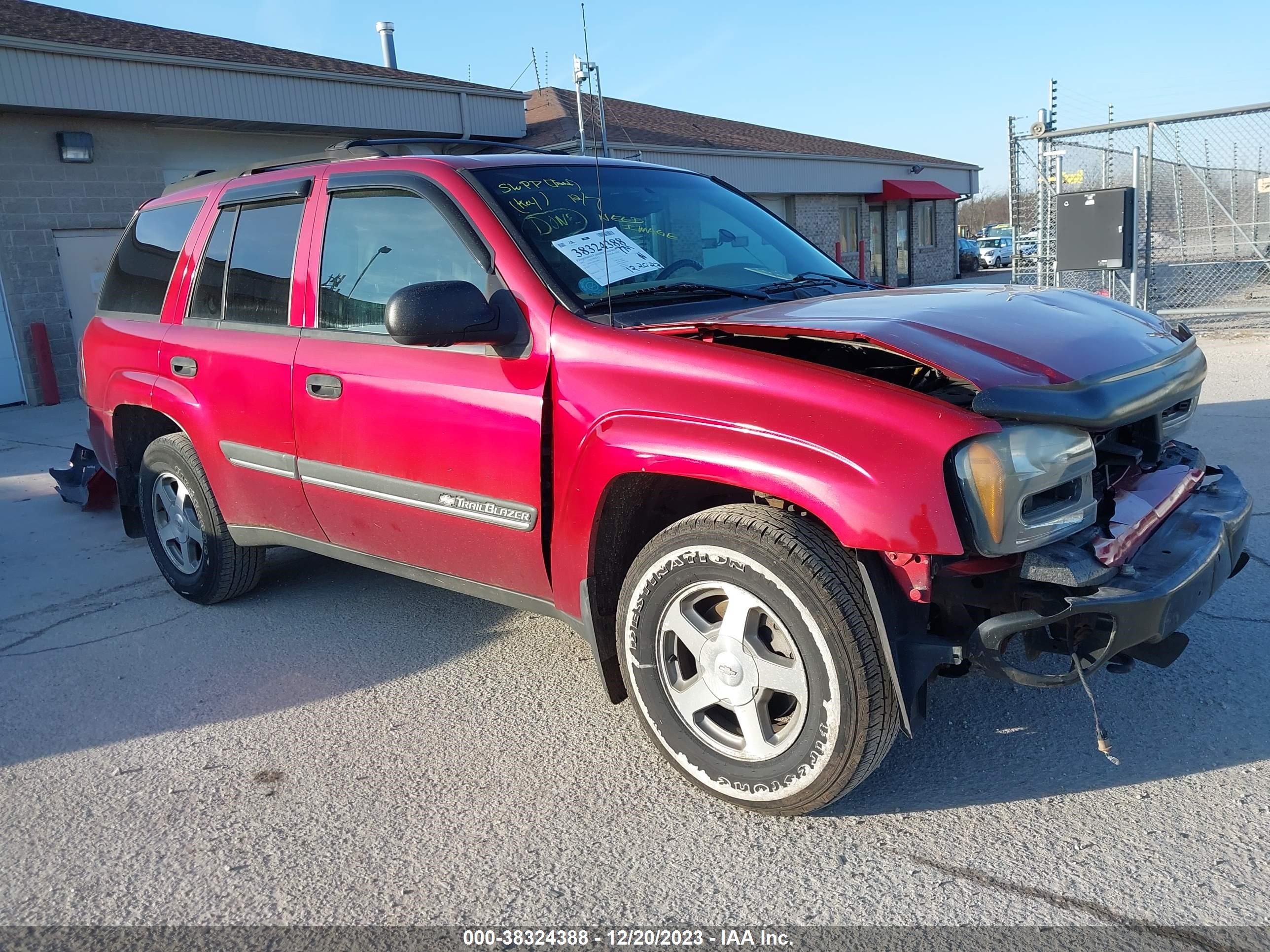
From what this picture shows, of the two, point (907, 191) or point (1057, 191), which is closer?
point (1057, 191)

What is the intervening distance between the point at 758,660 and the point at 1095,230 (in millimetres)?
9667

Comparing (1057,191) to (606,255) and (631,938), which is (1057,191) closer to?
(606,255)

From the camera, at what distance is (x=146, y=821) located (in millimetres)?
2928

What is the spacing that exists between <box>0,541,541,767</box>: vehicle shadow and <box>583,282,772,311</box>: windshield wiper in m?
1.65

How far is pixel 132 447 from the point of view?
510 cm

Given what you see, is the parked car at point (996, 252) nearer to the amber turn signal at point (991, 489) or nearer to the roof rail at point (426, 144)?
the roof rail at point (426, 144)

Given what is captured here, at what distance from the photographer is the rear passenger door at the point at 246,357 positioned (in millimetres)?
3949

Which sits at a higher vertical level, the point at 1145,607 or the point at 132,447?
the point at 132,447

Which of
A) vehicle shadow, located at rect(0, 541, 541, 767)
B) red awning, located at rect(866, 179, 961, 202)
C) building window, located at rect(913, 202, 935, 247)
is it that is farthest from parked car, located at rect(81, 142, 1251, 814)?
building window, located at rect(913, 202, 935, 247)

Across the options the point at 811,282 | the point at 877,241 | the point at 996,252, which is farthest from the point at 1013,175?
the point at 996,252

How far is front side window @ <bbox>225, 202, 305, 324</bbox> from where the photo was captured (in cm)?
397

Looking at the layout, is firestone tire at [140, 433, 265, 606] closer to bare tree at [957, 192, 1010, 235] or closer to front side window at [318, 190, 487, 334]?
front side window at [318, 190, 487, 334]

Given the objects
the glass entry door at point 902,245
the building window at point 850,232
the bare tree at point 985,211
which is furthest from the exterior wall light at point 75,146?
the bare tree at point 985,211

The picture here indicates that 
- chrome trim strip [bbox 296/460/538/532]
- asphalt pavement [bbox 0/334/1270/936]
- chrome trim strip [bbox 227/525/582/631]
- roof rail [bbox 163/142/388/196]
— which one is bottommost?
asphalt pavement [bbox 0/334/1270/936]
